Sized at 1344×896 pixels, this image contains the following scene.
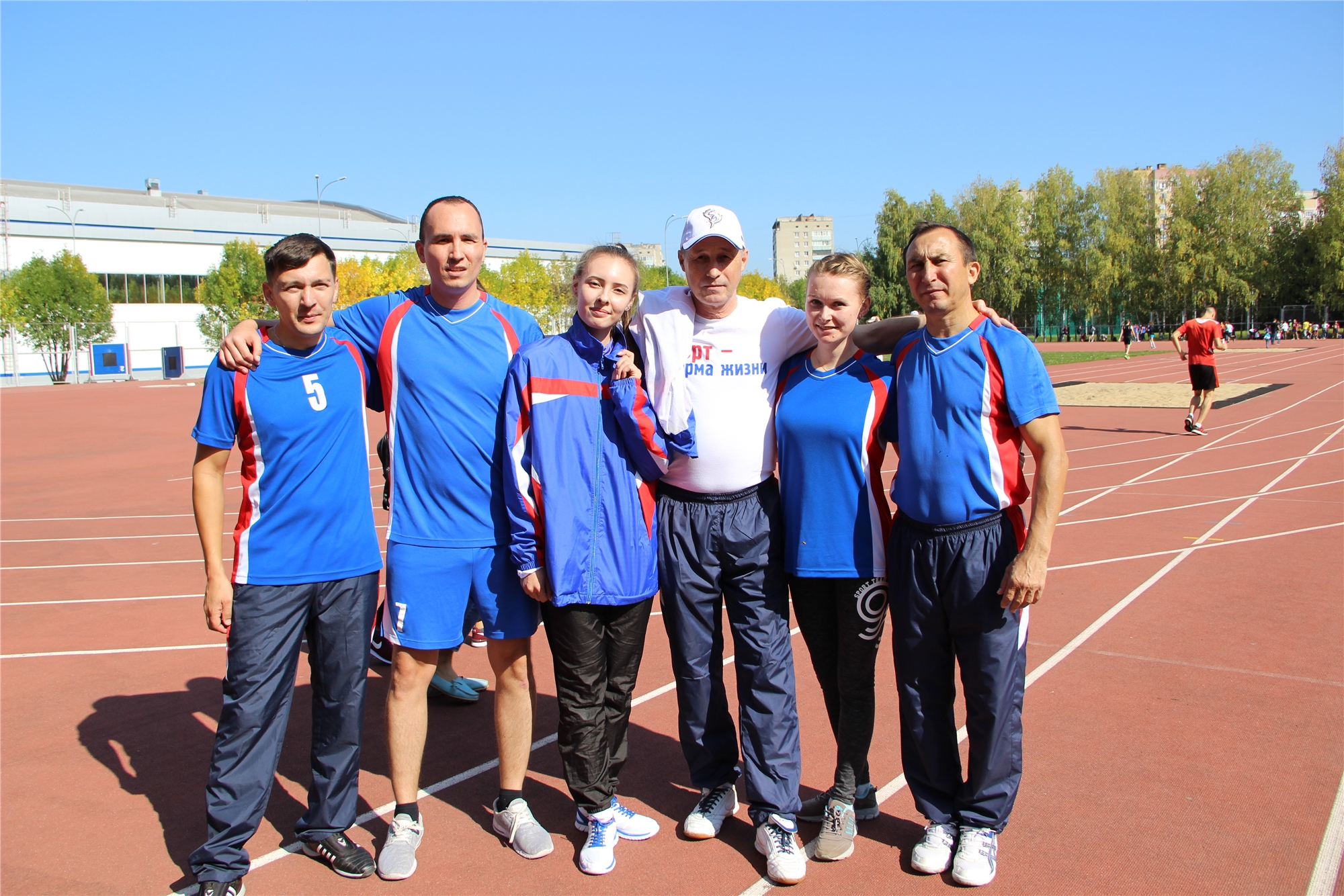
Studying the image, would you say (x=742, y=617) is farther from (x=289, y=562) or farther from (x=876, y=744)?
(x=289, y=562)

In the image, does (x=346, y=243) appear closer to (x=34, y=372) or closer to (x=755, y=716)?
(x=34, y=372)

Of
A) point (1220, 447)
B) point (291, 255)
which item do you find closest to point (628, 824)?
point (291, 255)

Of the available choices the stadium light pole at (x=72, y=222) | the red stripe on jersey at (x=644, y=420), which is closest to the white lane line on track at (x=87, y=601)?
the red stripe on jersey at (x=644, y=420)

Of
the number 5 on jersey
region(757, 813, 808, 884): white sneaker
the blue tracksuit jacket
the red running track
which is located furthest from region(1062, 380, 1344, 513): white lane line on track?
the number 5 on jersey

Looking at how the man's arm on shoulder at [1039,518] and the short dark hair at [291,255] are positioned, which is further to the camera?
the short dark hair at [291,255]

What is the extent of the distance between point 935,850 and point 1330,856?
4.44ft

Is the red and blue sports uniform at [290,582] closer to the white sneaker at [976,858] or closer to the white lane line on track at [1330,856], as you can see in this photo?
the white sneaker at [976,858]

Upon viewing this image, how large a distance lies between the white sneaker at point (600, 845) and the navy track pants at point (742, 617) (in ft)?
1.38

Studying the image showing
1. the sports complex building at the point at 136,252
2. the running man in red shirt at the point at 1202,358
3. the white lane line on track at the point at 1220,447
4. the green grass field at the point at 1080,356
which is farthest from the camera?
the sports complex building at the point at 136,252

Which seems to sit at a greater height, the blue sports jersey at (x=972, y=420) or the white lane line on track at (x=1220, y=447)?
the blue sports jersey at (x=972, y=420)

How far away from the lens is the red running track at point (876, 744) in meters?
3.08

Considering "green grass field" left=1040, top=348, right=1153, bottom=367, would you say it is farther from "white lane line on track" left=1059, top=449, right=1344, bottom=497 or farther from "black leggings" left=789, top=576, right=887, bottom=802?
"black leggings" left=789, top=576, right=887, bottom=802

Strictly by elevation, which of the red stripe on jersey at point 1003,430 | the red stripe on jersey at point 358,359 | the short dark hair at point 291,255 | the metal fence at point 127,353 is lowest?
the red stripe on jersey at point 1003,430

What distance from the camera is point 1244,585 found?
6414 millimetres
